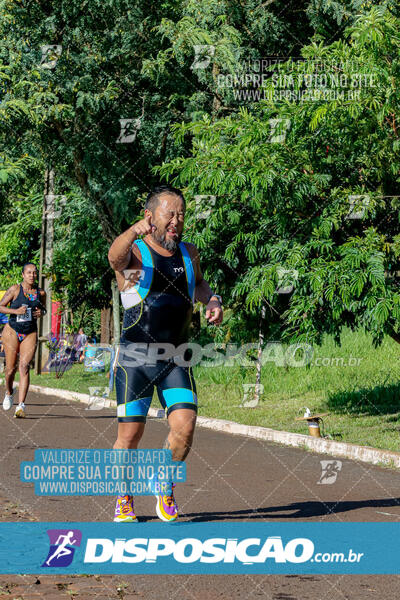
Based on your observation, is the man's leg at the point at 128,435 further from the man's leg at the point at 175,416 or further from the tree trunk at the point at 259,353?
the tree trunk at the point at 259,353

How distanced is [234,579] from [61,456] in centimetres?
426

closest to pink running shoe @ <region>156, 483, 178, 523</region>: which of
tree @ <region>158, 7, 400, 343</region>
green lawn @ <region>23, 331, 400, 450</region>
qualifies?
tree @ <region>158, 7, 400, 343</region>

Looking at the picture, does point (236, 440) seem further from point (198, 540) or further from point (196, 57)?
point (196, 57)

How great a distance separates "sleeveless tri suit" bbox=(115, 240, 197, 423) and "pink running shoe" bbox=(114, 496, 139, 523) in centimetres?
53

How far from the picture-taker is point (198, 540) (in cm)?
557

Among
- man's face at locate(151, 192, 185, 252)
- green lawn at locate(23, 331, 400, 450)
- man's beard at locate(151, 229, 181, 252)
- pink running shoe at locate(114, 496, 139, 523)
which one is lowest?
green lawn at locate(23, 331, 400, 450)

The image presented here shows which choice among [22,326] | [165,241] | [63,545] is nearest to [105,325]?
[22,326]

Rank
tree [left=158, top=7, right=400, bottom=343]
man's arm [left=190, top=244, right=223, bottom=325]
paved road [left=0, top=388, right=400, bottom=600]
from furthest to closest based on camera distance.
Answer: tree [left=158, top=7, right=400, bottom=343], man's arm [left=190, top=244, right=223, bottom=325], paved road [left=0, top=388, right=400, bottom=600]

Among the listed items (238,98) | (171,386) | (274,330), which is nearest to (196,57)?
(238,98)

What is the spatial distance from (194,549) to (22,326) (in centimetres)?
776

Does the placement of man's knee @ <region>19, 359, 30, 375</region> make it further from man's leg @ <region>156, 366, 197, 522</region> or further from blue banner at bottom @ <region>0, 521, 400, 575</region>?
man's leg @ <region>156, 366, 197, 522</region>

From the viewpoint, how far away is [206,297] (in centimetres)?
615

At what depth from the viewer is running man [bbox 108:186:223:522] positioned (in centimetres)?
575

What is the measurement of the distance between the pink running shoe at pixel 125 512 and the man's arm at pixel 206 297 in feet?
4.08
